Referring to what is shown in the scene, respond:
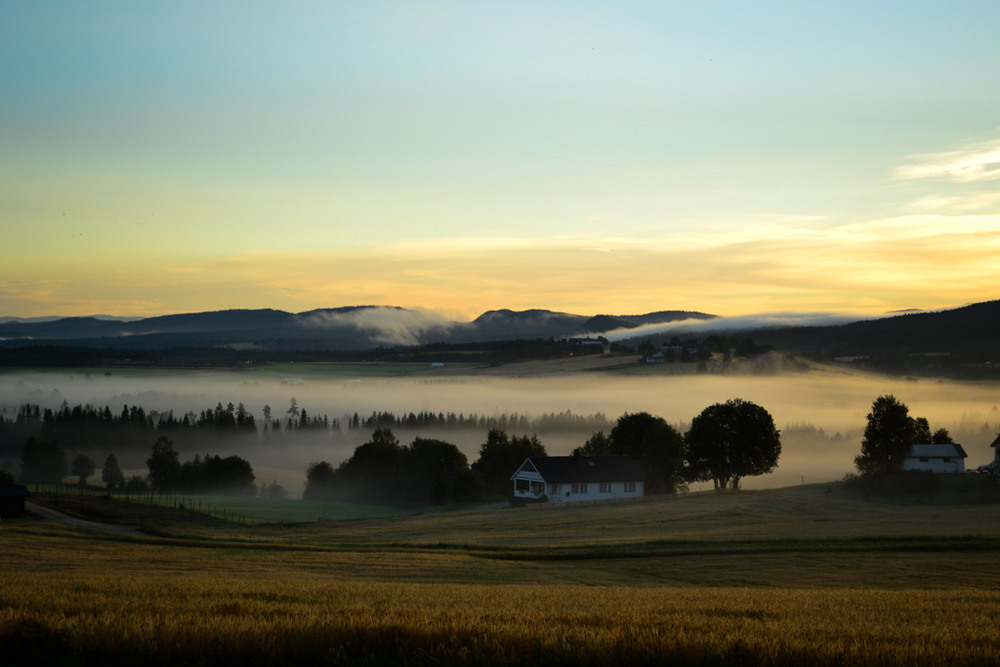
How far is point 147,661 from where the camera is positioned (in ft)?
34.4

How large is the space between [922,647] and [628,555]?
33.2 meters

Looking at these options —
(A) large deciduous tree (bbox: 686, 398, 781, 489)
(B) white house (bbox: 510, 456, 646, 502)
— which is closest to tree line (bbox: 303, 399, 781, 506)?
(A) large deciduous tree (bbox: 686, 398, 781, 489)

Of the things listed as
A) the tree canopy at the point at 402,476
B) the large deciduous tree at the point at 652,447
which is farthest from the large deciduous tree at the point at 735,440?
the tree canopy at the point at 402,476

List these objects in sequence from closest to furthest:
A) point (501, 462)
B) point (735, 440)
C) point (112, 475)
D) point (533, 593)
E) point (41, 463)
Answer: point (533, 593) < point (735, 440) < point (501, 462) < point (112, 475) < point (41, 463)

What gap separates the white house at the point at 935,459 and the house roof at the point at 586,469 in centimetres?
3203

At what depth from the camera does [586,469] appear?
103 metres

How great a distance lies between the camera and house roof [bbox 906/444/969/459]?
96.0 metres

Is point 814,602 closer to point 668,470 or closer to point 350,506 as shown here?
point 668,470

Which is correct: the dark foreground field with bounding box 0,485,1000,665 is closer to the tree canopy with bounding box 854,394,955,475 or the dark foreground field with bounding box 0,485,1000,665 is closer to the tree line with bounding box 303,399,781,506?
the tree canopy with bounding box 854,394,955,475

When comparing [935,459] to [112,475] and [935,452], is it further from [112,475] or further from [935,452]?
[112,475]

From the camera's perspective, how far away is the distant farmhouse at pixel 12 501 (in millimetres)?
77250

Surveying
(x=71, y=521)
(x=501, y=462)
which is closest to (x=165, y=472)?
(x=501, y=462)

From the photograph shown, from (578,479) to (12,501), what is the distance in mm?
61416

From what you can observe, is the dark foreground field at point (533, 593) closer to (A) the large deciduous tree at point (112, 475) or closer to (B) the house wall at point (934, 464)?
(B) the house wall at point (934, 464)
